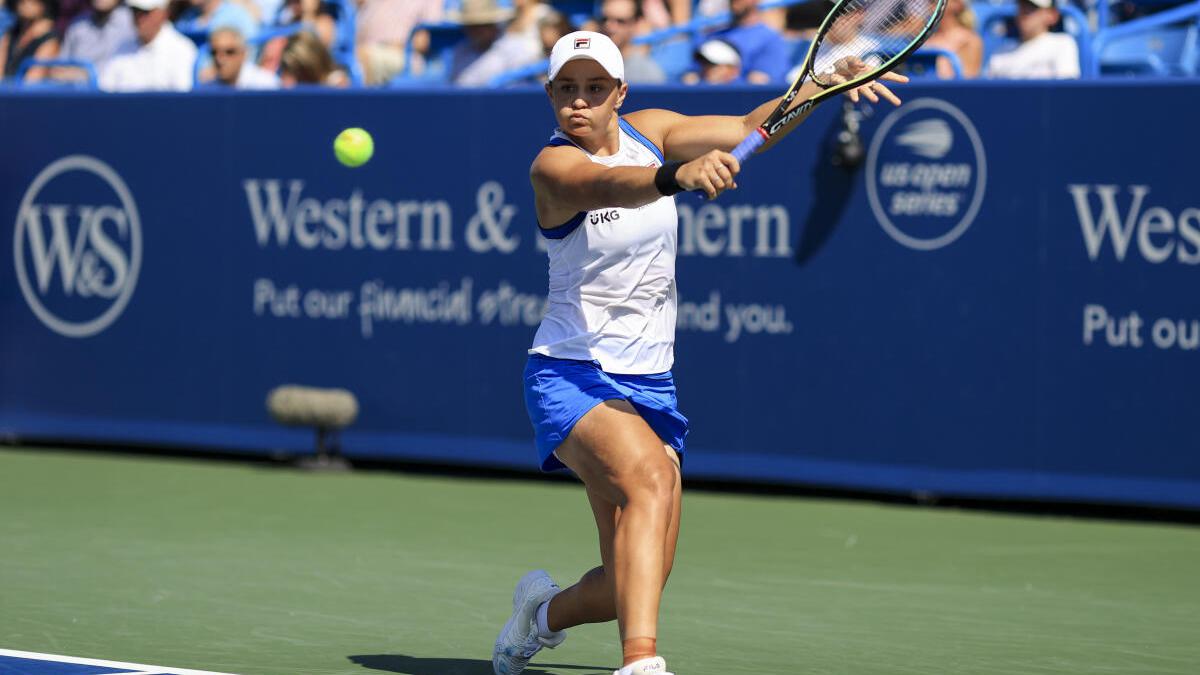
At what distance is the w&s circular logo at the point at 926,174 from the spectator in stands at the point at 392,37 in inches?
167

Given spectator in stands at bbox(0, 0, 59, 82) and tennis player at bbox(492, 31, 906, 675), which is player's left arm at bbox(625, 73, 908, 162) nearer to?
tennis player at bbox(492, 31, 906, 675)

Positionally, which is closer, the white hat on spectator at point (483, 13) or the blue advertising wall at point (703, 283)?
the blue advertising wall at point (703, 283)

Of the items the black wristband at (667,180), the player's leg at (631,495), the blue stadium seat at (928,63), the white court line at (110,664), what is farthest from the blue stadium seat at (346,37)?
the black wristband at (667,180)

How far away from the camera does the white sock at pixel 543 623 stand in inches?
225

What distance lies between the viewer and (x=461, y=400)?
1041cm

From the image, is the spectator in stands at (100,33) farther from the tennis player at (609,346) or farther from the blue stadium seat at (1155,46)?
the tennis player at (609,346)

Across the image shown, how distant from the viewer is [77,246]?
37.4 ft

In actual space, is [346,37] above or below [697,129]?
above

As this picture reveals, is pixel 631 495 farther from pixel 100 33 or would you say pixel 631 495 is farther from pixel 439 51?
pixel 100 33

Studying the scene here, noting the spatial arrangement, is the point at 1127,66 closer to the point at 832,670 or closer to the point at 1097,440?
the point at 1097,440

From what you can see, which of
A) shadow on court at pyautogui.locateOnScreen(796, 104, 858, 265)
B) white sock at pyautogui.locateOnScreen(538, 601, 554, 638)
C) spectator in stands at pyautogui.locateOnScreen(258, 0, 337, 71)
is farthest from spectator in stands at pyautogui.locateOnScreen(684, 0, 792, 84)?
white sock at pyautogui.locateOnScreen(538, 601, 554, 638)

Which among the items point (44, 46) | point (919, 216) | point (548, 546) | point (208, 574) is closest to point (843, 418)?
point (919, 216)

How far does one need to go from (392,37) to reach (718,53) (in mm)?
3333

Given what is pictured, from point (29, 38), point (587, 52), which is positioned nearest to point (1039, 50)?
point (587, 52)
